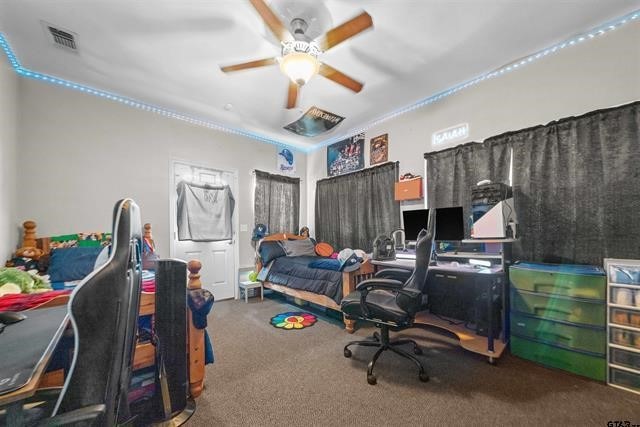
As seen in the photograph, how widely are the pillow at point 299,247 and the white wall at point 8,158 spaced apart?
3.00 m

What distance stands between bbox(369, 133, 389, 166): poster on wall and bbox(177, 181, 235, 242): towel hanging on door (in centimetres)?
241

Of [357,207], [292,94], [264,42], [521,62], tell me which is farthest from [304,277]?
[521,62]

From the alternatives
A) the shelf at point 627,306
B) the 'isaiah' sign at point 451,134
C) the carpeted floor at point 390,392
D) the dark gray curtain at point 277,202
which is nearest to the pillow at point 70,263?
the carpeted floor at point 390,392

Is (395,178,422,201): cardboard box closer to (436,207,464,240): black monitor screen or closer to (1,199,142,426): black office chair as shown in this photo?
(436,207,464,240): black monitor screen

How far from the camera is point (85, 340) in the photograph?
628 millimetres

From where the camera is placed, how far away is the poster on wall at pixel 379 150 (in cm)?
393

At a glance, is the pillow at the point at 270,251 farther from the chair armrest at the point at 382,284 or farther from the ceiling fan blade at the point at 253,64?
the ceiling fan blade at the point at 253,64

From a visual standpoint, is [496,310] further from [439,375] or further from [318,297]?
[318,297]

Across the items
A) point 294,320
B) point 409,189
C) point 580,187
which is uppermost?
point 409,189

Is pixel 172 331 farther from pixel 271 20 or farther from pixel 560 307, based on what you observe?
pixel 560 307

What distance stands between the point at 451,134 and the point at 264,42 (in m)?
2.34

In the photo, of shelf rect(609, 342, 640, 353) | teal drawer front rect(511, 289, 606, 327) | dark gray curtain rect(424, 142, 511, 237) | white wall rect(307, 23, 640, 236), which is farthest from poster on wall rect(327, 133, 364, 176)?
shelf rect(609, 342, 640, 353)

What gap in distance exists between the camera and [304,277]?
339 centimetres

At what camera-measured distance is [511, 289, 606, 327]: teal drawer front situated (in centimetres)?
188
